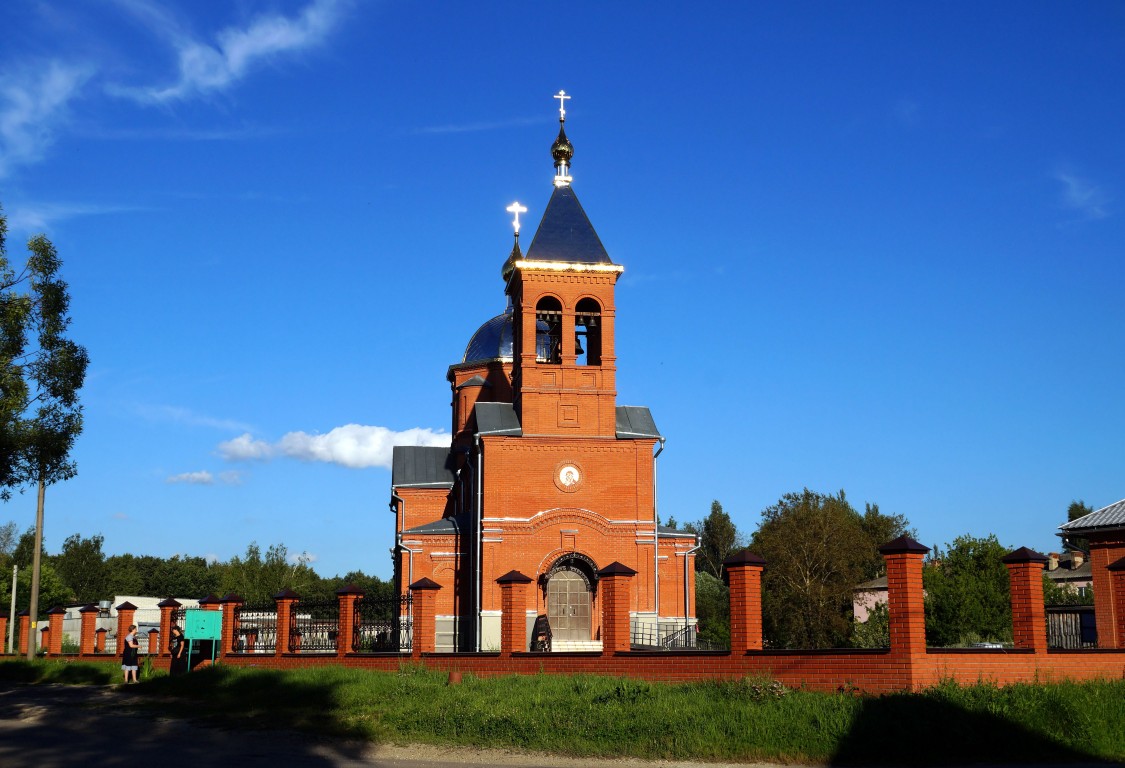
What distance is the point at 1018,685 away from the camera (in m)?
11.1

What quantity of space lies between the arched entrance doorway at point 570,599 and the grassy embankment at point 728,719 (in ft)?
28.5

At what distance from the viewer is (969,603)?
98.4ft

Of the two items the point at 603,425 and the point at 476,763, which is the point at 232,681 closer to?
the point at 476,763

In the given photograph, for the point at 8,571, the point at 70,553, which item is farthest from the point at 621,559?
the point at 70,553

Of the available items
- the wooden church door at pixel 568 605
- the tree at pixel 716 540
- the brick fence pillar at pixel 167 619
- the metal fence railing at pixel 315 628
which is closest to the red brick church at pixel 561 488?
the wooden church door at pixel 568 605

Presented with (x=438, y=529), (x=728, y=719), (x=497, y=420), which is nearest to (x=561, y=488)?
(x=497, y=420)

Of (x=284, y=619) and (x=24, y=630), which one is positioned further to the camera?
(x=24, y=630)

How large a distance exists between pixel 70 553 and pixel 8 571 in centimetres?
2411

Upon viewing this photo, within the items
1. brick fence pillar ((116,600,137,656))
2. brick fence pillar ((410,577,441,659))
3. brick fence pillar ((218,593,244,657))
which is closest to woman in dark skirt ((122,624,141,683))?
brick fence pillar ((218,593,244,657))

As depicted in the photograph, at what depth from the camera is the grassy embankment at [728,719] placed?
9789 mm

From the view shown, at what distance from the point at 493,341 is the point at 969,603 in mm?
16118

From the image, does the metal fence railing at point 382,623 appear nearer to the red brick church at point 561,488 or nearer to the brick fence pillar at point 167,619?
the red brick church at point 561,488

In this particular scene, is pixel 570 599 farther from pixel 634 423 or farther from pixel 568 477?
pixel 634 423

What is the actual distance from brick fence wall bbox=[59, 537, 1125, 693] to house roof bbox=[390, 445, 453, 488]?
51.1 feet
